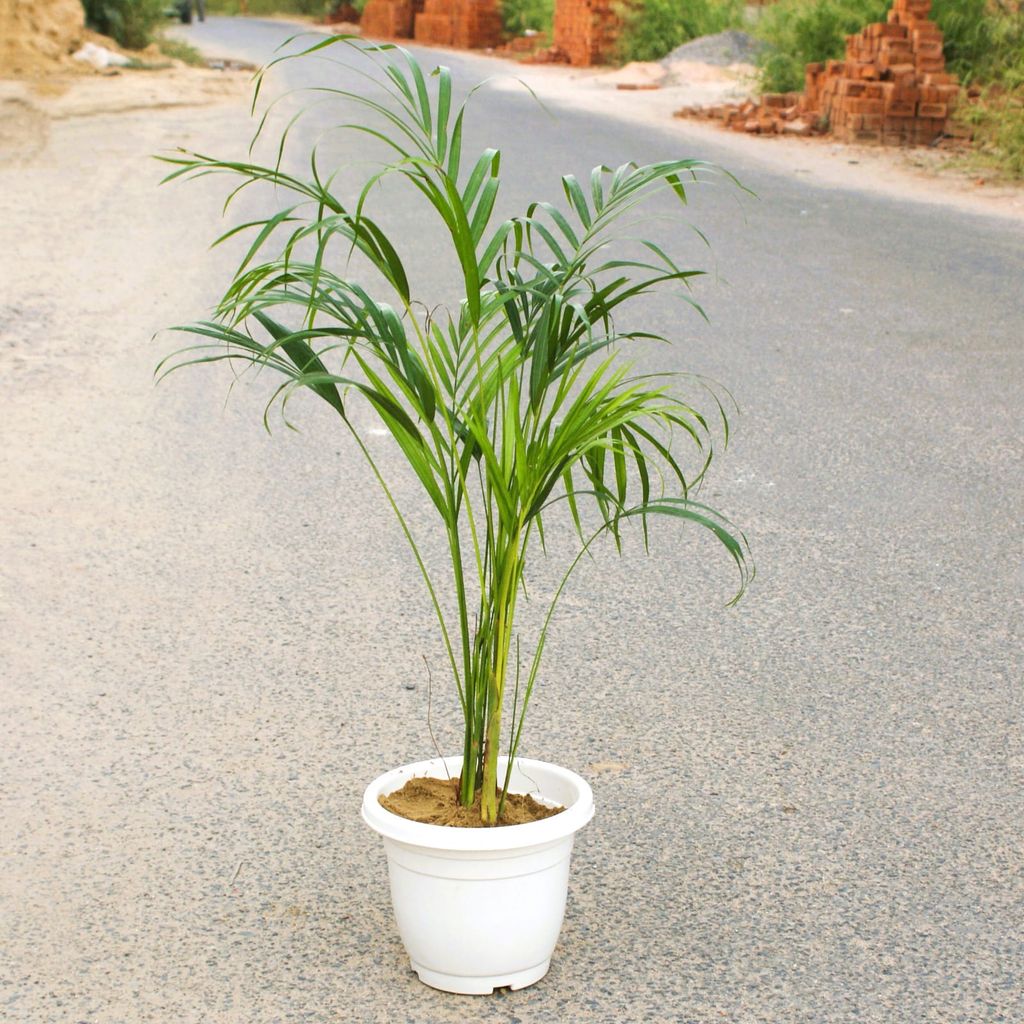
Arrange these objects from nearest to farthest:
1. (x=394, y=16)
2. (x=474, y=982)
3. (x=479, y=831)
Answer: (x=479, y=831), (x=474, y=982), (x=394, y=16)

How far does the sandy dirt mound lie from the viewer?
741 inches

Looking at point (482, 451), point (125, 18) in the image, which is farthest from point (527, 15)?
point (482, 451)

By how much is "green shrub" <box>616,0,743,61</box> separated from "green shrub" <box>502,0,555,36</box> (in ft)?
19.7

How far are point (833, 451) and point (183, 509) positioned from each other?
2.35m

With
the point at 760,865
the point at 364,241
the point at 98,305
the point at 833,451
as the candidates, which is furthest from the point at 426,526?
the point at 98,305

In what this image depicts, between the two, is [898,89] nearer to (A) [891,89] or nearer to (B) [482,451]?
(A) [891,89]

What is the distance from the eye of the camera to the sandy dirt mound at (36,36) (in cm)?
1883

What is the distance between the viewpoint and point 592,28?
2706 cm

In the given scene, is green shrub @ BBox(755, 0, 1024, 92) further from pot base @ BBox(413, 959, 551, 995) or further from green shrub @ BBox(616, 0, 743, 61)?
pot base @ BBox(413, 959, 551, 995)

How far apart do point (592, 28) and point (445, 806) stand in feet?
86.8

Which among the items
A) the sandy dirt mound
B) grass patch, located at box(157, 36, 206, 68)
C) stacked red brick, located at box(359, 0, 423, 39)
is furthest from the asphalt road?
stacked red brick, located at box(359, 0, 423, 39)

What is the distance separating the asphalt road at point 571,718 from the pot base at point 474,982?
0.05ft

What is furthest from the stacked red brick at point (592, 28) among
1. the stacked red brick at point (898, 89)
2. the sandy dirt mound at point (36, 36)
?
the stacked red brick at point (898, 89)

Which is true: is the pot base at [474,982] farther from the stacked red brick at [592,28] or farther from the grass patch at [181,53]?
the stacked red brick at [592,28]
